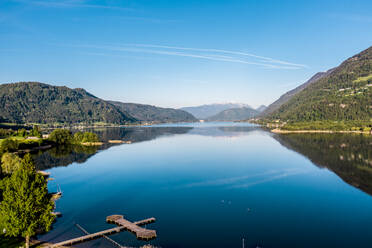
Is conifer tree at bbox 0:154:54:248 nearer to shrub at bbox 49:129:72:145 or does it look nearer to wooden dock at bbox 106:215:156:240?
wooden dock at bbox 106:215:156:240

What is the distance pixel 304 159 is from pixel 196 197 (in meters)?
71.9

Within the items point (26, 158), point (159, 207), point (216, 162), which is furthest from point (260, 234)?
point (216, 162)

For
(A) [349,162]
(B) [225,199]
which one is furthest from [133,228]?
(A) [349,162]

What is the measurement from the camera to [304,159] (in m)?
121

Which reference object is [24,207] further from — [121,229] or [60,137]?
[60,137]

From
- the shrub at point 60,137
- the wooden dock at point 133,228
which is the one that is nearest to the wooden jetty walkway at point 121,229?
the wooden dock at point 133,228

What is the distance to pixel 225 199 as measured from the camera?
65938 millimetres

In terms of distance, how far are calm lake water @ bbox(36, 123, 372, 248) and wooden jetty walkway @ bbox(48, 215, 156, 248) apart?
1118 mm

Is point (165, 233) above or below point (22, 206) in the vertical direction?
below

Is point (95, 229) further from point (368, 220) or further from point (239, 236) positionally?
point (368, 220)

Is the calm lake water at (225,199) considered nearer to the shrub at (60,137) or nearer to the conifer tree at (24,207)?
the conifer tree at (24,207)

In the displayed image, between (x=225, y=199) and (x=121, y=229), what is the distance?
88.3 ft

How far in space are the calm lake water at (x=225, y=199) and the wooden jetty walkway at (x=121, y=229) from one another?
1.12m

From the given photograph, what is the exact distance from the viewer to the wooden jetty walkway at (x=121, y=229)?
43.4 metres
